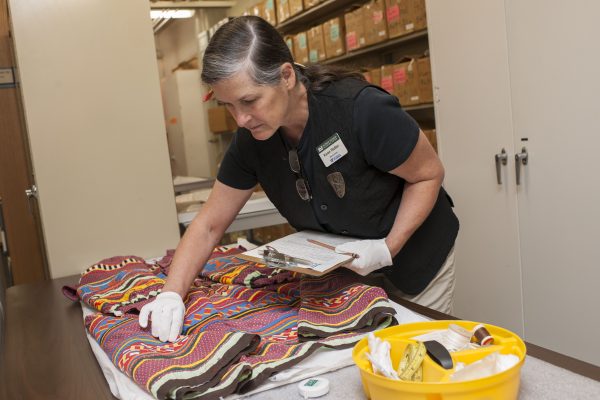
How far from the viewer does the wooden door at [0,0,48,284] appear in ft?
9.80

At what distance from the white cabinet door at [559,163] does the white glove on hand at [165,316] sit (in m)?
1.49

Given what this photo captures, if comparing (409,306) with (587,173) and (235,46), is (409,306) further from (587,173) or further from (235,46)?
(587,173)

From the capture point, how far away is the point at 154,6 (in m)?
5.60

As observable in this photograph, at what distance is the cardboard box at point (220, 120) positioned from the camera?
Result: 5.99m

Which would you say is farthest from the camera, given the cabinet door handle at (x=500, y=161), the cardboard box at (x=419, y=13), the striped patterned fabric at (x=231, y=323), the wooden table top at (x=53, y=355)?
the cardboard box at (x=419, y=13)

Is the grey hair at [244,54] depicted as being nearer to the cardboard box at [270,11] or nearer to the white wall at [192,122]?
the cardboard box at [270,11]

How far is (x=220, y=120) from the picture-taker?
20.1ft

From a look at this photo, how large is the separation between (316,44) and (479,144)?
168cm

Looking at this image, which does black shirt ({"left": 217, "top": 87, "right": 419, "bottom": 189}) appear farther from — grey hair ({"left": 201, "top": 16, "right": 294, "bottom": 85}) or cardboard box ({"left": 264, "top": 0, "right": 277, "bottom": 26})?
cardboard box ({"left": 264, "top": 0, "right": 277, "bottom": 26})

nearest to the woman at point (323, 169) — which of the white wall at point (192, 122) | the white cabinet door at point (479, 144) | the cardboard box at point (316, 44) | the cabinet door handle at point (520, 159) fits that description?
the cabinet door handle at point (520, 159)

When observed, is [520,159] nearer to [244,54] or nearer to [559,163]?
[559,163]

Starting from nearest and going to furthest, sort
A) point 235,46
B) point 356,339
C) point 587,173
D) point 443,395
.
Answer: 1. point 443,395
2. point 356,339
3. point 235,46
4. point 587,173

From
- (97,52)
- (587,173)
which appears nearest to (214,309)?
(97,52)

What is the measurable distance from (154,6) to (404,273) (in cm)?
480
